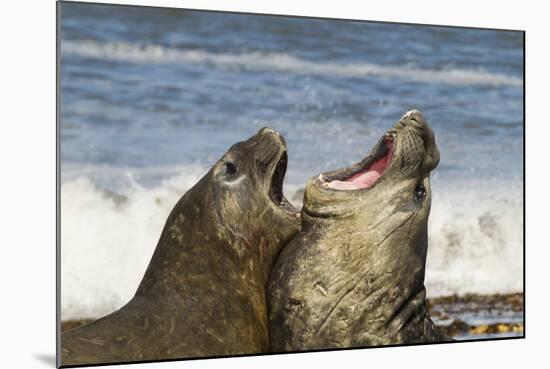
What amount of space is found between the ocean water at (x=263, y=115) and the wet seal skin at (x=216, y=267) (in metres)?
0.28

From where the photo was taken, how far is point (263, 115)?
962 centimetres

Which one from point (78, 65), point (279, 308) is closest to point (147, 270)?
point (279, 308)

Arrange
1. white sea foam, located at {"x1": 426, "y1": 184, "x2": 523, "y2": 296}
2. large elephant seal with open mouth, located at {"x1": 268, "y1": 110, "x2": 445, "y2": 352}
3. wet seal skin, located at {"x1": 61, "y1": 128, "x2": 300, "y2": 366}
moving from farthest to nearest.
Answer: white sea foam, located at {"x1": 426, "y1": 184, "x2": 523, "y2": 296} < large elephant seal with open mouth, located at {"x1": 268, "y1": 110, "x2": 445, "y2": 352} < wet seal skin, located at {"x1": 61, "y1": 128, "x2": 300, "y2": 366}

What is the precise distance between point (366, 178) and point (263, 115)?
37.5 inches

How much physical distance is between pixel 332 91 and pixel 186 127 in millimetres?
1285

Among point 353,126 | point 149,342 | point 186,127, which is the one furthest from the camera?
point 353,126

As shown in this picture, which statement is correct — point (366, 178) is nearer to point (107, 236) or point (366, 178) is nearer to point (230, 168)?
point (230, 168)

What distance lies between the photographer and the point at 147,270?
9062mm

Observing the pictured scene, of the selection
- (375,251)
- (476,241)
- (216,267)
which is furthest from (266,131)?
(476,241)

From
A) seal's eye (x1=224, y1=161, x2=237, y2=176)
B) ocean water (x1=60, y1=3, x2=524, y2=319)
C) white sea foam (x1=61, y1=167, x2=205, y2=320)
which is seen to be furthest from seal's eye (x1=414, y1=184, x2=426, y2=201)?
white sea foam (x1=61, y1=167, x2=205, y2=320)

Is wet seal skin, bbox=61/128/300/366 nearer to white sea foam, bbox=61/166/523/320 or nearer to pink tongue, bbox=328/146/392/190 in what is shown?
white sea foam, bbox=61/166/523/320

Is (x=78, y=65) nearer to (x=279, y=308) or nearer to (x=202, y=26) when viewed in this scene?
(x=202, y=26)

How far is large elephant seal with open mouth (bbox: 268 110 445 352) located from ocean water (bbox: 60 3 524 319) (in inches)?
29.2

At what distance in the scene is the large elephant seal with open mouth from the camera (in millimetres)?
8969
